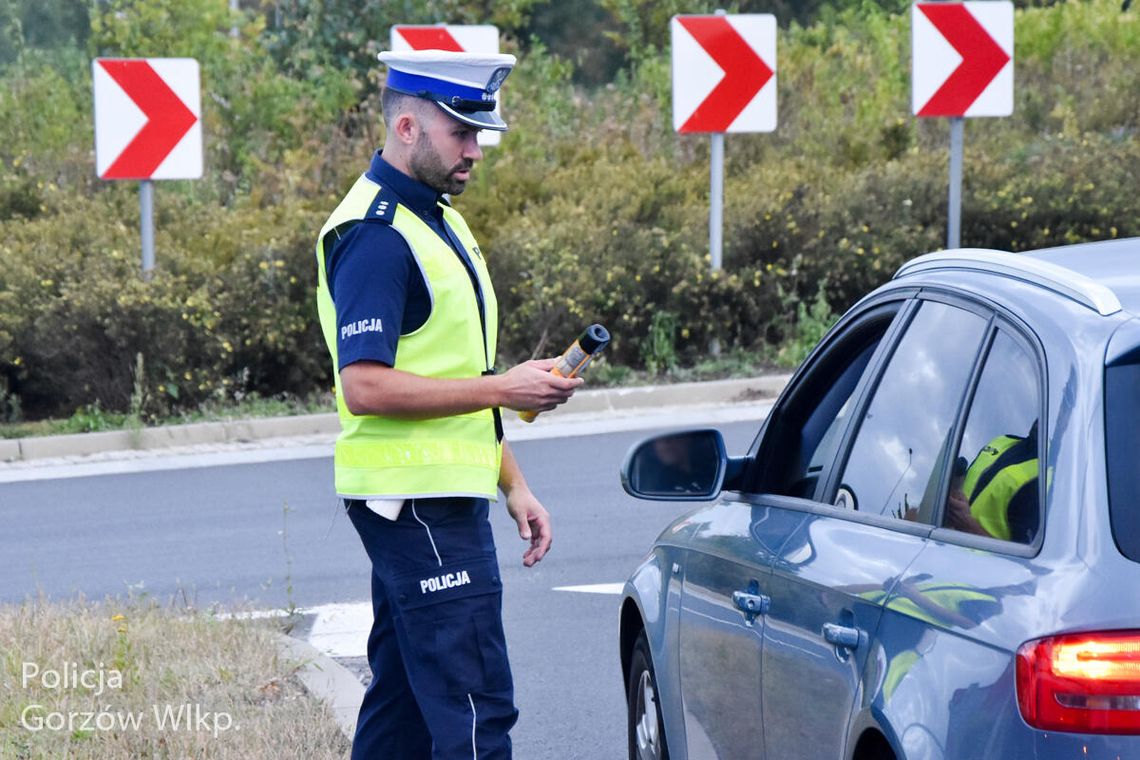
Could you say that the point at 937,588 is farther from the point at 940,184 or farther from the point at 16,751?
the point at 940,184

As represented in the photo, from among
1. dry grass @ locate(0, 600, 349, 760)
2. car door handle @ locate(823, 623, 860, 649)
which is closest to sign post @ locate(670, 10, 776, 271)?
dry grass @ locate(0, 600, 349, 760)

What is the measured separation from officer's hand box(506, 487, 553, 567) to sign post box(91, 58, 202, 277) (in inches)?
344

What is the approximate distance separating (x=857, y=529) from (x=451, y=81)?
1.39 metres

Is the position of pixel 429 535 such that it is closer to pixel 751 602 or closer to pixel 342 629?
pixel 751 602

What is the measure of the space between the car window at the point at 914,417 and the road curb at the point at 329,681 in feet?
8.13

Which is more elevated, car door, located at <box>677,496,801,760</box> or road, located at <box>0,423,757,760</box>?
car door, located at <box>677,496,801,760</box>

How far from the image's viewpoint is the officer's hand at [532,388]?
386 cm

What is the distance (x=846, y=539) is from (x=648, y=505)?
253 inches

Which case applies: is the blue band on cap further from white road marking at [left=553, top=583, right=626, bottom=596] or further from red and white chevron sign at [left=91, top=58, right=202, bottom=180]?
red and white chevron sign at [left=91, top=58, right=202, bottom=180]

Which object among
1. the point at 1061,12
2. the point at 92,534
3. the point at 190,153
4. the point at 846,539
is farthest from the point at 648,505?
the point at 1061,12

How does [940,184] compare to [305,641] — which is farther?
[940,184]

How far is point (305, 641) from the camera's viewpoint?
23.3 ft

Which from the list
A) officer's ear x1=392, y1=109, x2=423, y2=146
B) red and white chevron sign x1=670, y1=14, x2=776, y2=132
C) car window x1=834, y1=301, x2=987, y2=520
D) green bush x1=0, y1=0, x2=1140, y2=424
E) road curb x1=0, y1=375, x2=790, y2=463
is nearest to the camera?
car window x1=834, y1=301, x2=987, y2=520

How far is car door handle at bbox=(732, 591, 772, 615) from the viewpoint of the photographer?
11.7 ft
